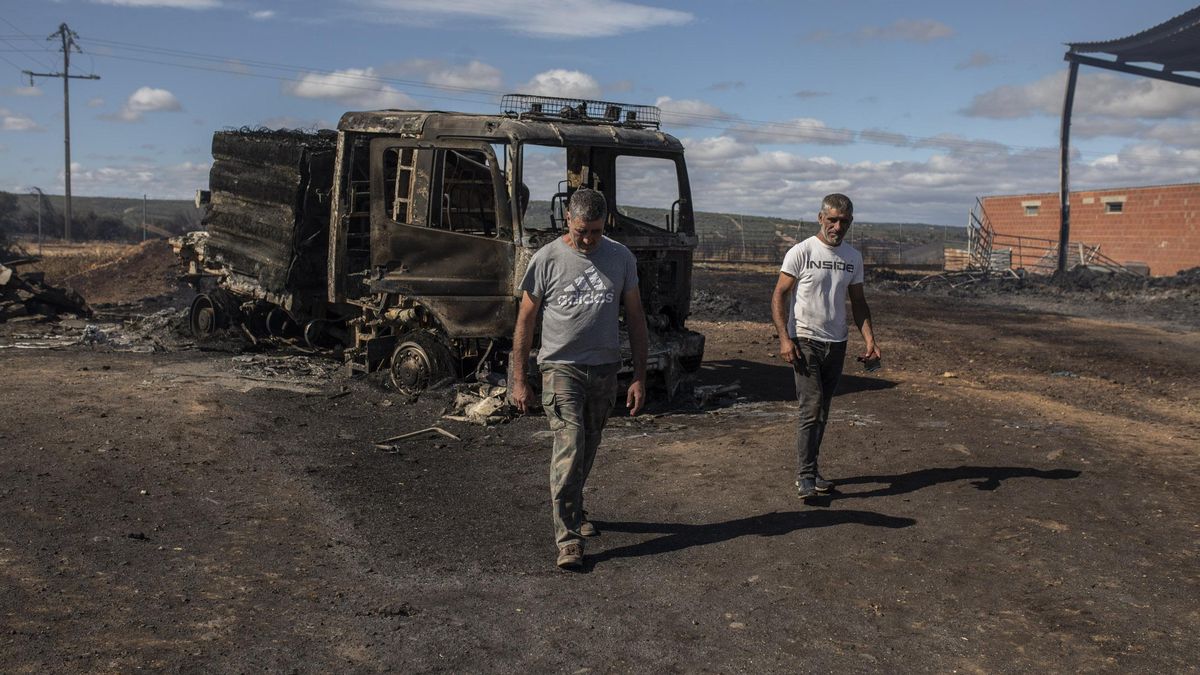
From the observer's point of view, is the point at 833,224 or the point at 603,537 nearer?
the point at 603,537

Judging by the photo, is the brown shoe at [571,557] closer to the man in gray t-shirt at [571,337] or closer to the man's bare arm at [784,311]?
the man in gray t-shirt at [571,337]

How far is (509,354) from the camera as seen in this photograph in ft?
33.1

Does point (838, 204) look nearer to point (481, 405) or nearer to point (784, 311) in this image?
point (784, 311)

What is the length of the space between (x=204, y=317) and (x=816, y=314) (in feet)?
36.2

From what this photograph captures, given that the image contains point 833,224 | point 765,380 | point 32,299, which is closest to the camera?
point 833,224

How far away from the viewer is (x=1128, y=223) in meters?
36.7

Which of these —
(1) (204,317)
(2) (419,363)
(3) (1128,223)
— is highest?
(3) (1128,223)

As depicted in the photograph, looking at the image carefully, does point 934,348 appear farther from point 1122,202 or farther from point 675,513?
point 1122,202

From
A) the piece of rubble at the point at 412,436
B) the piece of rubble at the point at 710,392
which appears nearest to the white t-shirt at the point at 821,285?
the piece of rubble at the point at 412,436

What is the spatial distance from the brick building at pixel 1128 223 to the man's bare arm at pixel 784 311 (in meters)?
32.7

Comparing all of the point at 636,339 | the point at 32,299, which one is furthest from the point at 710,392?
the point at 32,299

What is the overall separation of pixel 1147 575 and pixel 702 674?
273 cm

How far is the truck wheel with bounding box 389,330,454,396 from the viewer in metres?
10.6

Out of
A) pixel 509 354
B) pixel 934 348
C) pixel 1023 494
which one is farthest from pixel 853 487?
pixel 934 348
